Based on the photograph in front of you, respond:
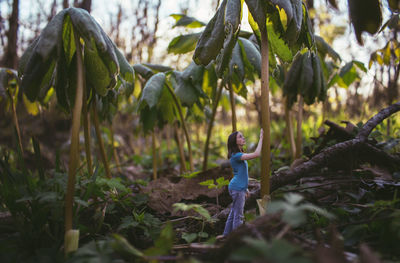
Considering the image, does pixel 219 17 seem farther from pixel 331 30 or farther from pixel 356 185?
pixel 331 30

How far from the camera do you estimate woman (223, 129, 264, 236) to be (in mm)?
1381

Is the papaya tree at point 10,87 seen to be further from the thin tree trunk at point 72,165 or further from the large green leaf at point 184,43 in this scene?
the large green leaf at point 184,43

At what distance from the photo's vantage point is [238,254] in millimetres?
796

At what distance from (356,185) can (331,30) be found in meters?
4.19

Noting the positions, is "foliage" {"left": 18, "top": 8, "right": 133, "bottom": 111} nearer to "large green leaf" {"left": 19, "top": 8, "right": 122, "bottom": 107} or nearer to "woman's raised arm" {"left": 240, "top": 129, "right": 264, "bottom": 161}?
"large green leaf" {"left": 19, "top": 8, "right": 122, "bottom": 107}

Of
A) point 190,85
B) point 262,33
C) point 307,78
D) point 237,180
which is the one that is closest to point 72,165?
point 237,180

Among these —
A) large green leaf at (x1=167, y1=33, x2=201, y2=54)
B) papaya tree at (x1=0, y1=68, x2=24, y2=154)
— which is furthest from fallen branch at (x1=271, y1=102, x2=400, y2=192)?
papaya tree at (x1=0, y1=68, x2=24, y2=154)

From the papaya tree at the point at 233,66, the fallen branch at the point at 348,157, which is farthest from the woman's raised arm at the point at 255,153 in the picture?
the papaya tree at the point at 233,66

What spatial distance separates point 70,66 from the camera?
1453 mm

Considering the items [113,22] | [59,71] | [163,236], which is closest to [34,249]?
[163,236]

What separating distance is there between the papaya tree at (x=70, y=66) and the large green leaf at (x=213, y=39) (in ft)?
1.27

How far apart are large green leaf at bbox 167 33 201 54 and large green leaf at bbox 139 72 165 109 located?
0.28 metres

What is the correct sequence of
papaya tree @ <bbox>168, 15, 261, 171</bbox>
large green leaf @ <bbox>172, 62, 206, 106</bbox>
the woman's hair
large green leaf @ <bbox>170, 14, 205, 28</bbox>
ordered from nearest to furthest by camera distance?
the woman's hair, papaya tree @ <bbox>168, 15, 261, 171</bbox>, large green leaf @ <bbox>172, 62, 206, 106</bbox>, large green leaf @ <bbox>170, 14, 205, 28</bbox>

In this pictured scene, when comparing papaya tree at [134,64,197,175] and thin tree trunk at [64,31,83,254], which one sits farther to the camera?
papaya tree at [134,64,197,175]
